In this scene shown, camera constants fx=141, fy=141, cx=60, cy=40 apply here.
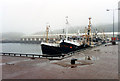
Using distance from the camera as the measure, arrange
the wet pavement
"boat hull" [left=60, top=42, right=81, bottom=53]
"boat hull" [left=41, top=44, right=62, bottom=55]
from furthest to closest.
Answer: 1. "boat hull" [left=41, top=44, right=62, bottom=55]
2. "boat hull" [left=60, top=42, right=81, bottom=53]
3. the wet pavement

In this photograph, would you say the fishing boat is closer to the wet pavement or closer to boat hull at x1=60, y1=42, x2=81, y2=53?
boat hull at x1=60, y1=42, x2=81, y2=53

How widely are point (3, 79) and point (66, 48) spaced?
39.6 m

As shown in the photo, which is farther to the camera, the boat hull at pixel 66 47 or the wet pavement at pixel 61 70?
the boat hull at pixel 66 47

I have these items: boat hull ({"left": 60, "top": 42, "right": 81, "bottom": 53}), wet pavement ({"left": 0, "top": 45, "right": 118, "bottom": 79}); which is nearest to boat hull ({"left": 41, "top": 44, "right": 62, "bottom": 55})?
boat hull ({"left": 60, "top": 42, "right": 81, "bottom": 53})

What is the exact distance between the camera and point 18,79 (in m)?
12.0

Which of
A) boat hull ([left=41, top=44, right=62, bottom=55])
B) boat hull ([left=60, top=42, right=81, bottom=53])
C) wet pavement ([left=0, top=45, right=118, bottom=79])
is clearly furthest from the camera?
boat hull ([left=41, top=44, right=62, bottom=55])

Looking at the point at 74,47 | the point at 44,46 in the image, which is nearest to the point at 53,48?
the point at 44,46

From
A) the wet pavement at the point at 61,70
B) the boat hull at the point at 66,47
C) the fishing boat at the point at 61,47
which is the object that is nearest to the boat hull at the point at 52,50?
the fishing boat at the point at 61,47

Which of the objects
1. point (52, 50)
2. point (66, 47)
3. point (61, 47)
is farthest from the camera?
point (52, 50)

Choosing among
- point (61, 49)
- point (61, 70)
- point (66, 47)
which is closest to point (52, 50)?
point (61, 49)

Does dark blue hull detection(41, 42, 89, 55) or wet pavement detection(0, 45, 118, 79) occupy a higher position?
wet pavement detection(0, 45, 118, 79)

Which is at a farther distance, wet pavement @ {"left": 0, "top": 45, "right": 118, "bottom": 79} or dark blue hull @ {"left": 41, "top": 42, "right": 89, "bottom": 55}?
dark blue hull @ {"left": 41, "top": 42, "right": 89, "bottom": 55}

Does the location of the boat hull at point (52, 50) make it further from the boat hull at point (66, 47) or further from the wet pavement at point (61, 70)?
the wet pavement at point (61, 70)

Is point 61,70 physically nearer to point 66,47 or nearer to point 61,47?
point 66,47
